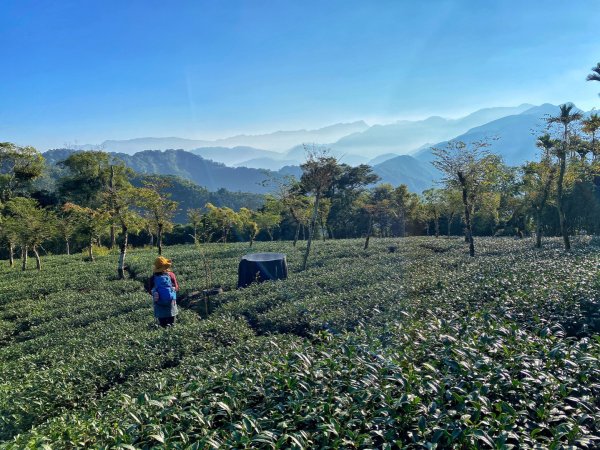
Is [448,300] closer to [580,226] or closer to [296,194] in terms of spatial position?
[296,194]

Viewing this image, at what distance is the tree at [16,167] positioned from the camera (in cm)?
3828

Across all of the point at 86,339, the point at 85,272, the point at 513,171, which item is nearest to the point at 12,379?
the point at 86,339

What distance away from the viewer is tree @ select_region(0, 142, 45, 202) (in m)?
38.3

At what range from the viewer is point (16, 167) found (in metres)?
39.3

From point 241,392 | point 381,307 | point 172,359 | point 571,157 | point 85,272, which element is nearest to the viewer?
point 241,392

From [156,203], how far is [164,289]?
51.6ft

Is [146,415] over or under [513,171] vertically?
under

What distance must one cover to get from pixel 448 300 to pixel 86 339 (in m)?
9.15

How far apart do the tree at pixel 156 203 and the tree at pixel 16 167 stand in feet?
72.9

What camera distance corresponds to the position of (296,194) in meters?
31.8

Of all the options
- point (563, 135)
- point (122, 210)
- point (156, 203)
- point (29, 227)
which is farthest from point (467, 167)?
point (29, 227)

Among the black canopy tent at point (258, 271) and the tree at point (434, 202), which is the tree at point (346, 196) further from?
the black canopy tent at point (258, 271)

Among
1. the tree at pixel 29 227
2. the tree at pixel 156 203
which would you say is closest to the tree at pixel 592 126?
the tree at pixel 156 203

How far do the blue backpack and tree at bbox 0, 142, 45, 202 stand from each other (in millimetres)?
38518
